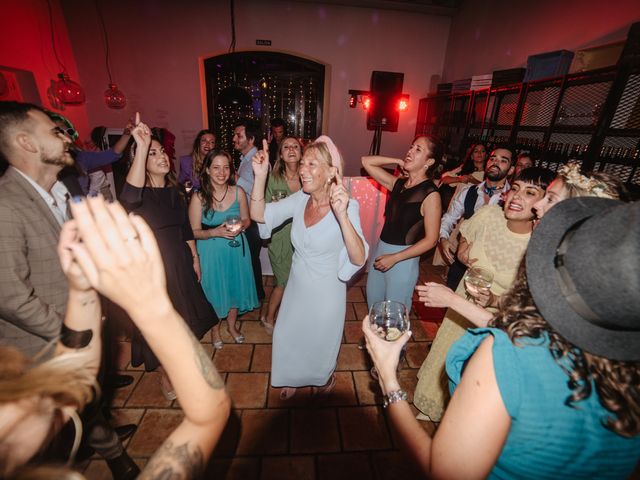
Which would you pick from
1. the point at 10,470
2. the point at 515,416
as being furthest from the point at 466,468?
the point at 10,470

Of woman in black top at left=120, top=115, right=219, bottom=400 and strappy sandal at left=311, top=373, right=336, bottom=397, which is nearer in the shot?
woman in black top at left=120, top=115, right=219, bottom=400

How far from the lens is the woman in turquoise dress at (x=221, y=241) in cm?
281

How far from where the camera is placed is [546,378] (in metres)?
0.80

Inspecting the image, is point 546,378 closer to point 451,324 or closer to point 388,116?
point 451,324

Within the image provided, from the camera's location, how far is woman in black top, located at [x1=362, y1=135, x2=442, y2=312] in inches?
101

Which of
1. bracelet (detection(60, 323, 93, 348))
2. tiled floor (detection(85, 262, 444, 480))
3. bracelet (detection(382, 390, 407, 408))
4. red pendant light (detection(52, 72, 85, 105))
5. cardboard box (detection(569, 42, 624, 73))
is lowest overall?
tiled floor (detection(85, 262, 444, 480))

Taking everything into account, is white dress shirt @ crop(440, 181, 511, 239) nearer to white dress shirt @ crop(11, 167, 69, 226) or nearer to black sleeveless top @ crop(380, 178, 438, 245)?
black sleeveless top @ crop(380, 178, 438, 245)

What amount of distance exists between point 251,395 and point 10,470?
216cm

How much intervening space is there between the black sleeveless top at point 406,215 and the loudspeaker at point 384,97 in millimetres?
5282

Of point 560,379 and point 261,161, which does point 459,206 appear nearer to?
point 261,161

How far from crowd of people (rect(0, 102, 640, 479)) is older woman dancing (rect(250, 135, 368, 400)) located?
15mm

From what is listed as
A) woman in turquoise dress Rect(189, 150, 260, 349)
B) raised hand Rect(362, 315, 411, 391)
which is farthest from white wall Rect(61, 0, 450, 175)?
raised hand Rect(362, 315, 411, 391)

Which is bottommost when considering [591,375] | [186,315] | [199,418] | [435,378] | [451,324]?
[435,378]

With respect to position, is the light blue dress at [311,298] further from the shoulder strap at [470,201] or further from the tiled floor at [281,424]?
the shoulder strap at [470,201]
